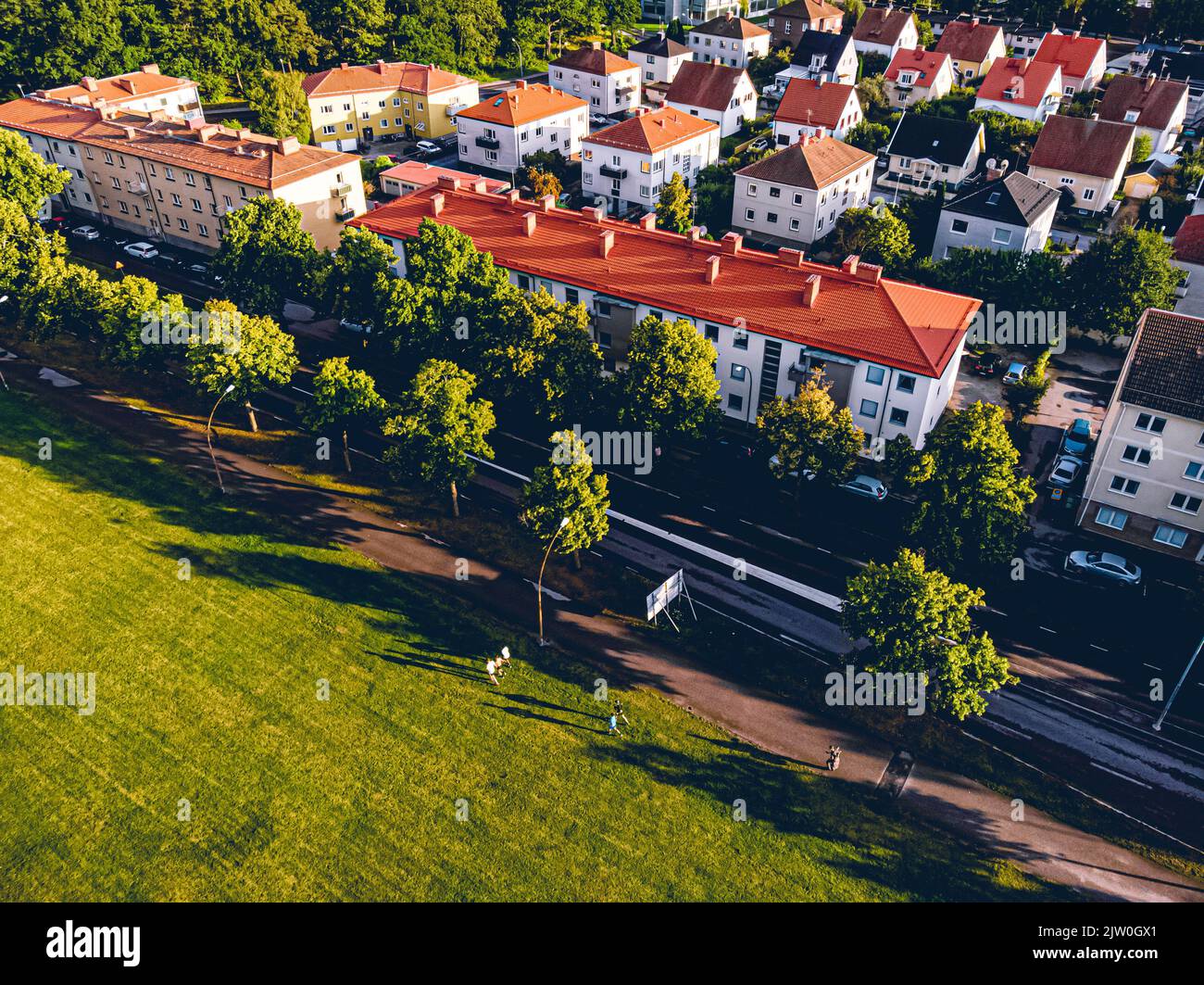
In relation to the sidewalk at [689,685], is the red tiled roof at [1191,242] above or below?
above

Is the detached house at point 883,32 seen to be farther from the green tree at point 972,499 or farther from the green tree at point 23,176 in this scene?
the green tree at point 23,176

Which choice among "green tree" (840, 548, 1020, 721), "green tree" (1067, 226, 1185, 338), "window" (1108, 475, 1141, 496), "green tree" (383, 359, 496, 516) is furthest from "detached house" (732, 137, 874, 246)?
"green tree" (840, 548, 1020, 721)

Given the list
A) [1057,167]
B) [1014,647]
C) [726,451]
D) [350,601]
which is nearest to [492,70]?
[1057,167]

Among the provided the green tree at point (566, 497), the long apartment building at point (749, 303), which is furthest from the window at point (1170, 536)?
the green tree at point (566, 497)

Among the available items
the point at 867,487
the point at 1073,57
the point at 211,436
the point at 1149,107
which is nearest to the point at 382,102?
the point at 211,436

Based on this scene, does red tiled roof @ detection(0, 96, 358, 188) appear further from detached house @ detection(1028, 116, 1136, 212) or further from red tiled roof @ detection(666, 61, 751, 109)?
detached house @ detection(1028, 116, 1136, 212)

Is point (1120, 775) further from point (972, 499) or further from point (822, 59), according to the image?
point (822, 59)
